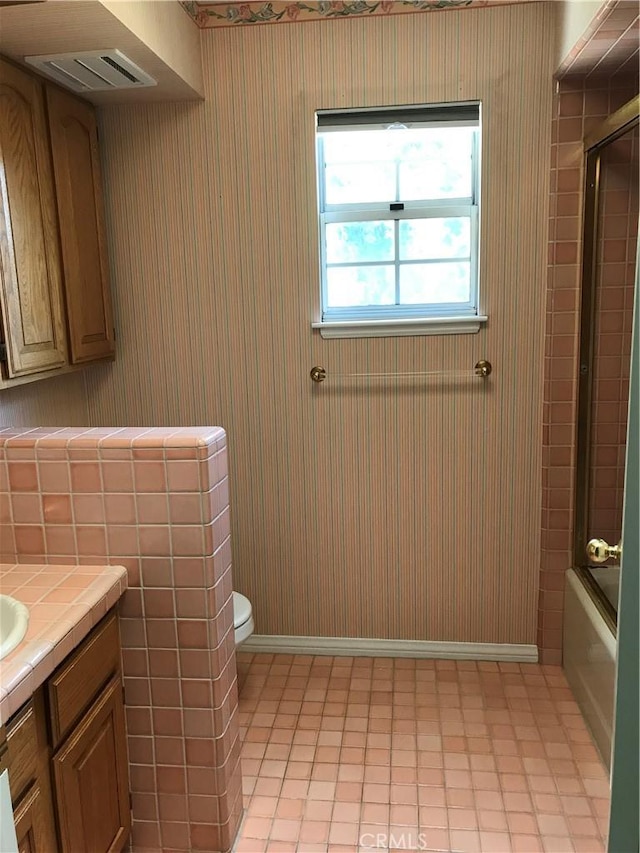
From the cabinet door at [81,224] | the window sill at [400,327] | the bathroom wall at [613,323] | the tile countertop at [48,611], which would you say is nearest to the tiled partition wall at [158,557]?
the tile countertop at [48,611]

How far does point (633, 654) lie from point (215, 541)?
0.97m

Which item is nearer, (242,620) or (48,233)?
(48,233)

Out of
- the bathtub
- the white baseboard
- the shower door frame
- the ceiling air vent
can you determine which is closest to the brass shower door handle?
the bathtub

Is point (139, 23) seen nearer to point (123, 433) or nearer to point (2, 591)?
point (123, 433)

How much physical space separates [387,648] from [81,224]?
6.47 feet

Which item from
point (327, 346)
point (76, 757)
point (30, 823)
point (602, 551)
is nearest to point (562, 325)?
point (327, 346)

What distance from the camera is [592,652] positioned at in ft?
7.45

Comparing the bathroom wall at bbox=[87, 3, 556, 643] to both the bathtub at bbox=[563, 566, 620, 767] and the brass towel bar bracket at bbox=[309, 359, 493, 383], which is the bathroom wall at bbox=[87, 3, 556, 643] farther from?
the bathtub at bbox=[563, 566, 620, 767]

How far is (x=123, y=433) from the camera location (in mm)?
1722

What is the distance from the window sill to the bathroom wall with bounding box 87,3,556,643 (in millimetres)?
36

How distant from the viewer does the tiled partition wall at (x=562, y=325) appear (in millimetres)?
2348

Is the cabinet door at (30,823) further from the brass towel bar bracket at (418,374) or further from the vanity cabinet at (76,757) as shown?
the brass towel bar bracket at (418,374)

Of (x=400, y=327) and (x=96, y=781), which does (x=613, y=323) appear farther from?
(x=96, y=781)

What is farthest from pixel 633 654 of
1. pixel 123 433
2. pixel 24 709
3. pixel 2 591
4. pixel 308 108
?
pixel 308 108
